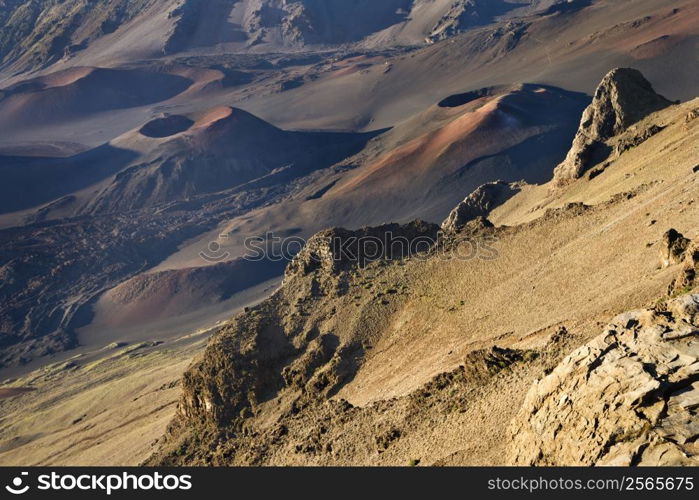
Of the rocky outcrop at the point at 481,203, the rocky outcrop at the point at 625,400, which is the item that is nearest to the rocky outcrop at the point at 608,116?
the rocky outcrop at the point at 481,203

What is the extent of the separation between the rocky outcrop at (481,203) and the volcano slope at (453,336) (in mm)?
8677

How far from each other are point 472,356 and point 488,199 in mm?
26859

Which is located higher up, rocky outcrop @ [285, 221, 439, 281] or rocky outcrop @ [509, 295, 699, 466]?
rocky outcrop @ [509, 295, 699, 466]

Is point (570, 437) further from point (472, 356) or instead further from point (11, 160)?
point (11, 160)

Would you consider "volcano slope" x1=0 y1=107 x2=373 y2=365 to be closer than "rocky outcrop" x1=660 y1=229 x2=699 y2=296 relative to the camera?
No

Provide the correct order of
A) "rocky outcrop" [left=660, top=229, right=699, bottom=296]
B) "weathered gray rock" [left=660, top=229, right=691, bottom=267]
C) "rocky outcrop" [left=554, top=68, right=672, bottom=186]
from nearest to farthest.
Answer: "rocky outcrop" [left=660, top=229, right=699, bottom=296]
"weathered gray rock" [left=660, top=229, right=691, bottom=267]
"rocky outcrop" [left=554, top=68, right=672, bottom=186]

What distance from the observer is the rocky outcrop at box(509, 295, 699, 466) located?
12.2 meters

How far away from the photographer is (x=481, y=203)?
4612 centimetres

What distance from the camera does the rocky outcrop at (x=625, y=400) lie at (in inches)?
480

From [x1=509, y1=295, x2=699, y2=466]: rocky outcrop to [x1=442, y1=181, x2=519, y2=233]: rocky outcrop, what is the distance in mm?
30189

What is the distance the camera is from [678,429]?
472 inches

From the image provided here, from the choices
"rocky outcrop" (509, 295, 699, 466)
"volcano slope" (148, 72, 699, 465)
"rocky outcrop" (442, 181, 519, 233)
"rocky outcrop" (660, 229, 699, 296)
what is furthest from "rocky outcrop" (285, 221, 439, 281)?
"rocky outcrop" (509, 295, 699, 466)

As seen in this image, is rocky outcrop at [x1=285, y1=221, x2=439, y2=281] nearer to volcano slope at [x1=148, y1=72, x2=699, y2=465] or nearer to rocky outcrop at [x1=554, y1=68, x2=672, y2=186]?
volcano slope at [x1=148, y1=72, x2=699, y2=465]

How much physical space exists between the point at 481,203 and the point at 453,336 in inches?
858
